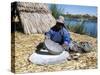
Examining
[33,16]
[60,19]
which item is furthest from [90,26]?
[33,16]

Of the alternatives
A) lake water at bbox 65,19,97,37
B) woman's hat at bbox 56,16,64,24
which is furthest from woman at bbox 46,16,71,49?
lake water at bbox 65,19,97,37

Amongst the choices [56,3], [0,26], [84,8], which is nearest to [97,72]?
[84,8]

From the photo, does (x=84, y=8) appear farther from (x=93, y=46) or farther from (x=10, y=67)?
(x=10, y=67)

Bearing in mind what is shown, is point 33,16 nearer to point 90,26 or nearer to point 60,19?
point 60,19

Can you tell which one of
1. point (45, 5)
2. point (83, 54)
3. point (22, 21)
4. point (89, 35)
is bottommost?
point (83, 54)

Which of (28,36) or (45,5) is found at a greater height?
(45,5)

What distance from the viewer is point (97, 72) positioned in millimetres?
2475

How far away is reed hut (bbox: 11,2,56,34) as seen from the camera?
83.6 inches

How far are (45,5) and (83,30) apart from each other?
459mm

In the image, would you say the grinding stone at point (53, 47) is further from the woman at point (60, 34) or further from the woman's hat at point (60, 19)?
the woman's hat at point (60, 19)

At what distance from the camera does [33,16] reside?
219 centimetres

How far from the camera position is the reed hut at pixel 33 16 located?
212 cm

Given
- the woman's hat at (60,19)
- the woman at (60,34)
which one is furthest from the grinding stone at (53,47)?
the woman's hat at (60,19)

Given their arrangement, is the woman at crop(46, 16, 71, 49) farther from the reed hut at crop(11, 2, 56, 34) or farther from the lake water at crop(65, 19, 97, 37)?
the lake water at crop(65, 19, 97, 37)
